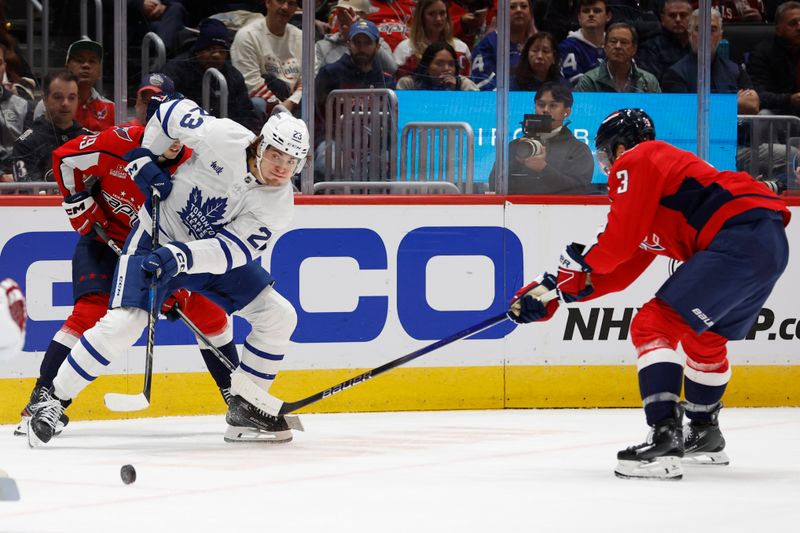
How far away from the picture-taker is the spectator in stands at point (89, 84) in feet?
18.2

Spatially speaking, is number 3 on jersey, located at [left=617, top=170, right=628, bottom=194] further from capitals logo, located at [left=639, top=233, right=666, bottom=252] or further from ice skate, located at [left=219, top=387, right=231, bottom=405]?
A: ice skate, located at [left=219, top=387, right=231, bottom=405]

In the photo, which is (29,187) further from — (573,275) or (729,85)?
(729,85)

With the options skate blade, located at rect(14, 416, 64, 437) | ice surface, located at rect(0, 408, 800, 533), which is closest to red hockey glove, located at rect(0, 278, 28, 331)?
ice surface, located at rect(0, 408, 800, 533)

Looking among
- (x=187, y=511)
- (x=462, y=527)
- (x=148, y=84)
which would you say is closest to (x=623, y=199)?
(x=462, y=527)

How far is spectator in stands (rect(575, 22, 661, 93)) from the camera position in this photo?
6207mm

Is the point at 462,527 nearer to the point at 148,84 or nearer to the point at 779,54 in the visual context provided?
the point at 148,84

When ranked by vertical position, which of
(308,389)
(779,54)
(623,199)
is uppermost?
(779,54)

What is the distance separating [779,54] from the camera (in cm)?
643

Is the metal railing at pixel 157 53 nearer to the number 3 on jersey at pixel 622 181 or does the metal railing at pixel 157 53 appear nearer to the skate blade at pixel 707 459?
the number 3 on jersey at pixel 622 181

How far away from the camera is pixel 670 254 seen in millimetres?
4297

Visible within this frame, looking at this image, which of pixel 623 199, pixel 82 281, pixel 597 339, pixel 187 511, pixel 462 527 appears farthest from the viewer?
pixel 597 339

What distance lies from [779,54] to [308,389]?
267 cm

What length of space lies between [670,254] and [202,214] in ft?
5.21

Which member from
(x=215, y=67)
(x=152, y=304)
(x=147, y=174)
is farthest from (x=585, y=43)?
(x=152, y=304)
